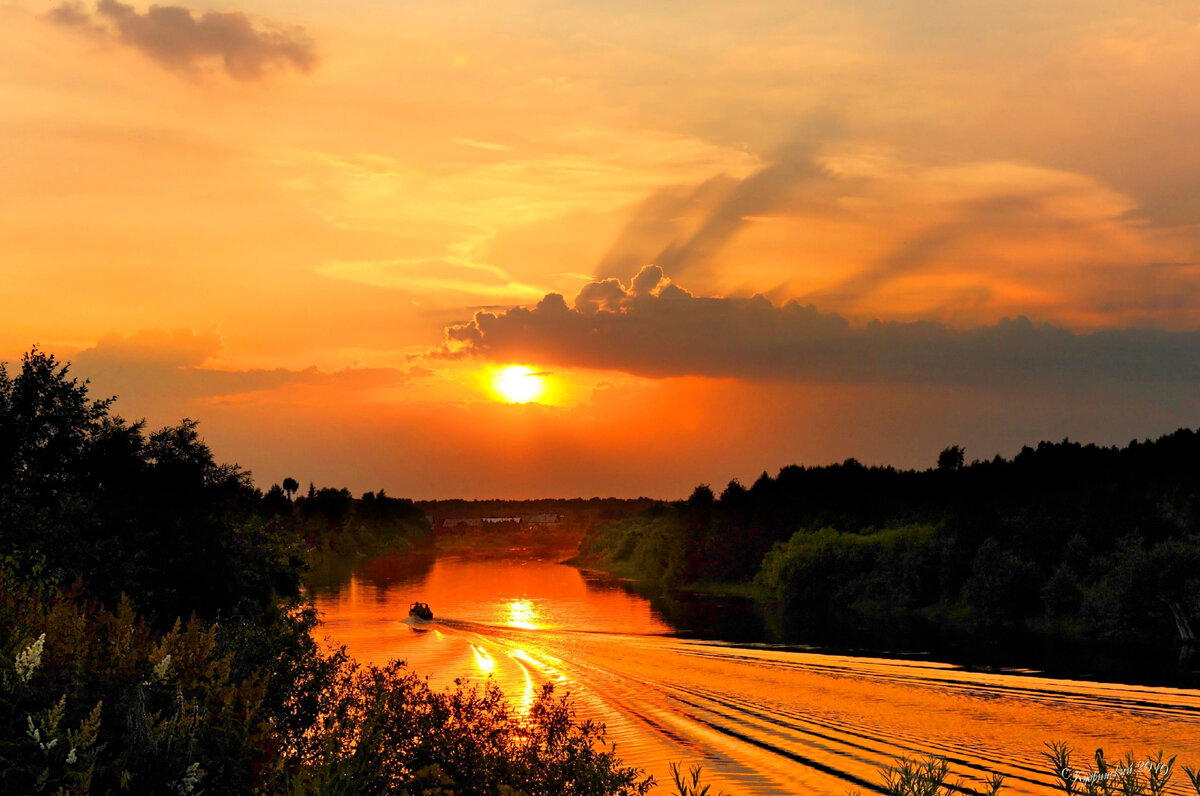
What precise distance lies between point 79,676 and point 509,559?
172 metres

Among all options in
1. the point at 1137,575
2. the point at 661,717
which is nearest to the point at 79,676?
the point at 661,717

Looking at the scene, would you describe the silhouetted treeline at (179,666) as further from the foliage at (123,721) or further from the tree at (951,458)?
the tree at (951,458)

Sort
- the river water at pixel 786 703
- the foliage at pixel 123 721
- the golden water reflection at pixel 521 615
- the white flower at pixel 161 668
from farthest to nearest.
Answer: the golden water reflection at pixel 521 615, the river water at pixel 786 703, the white flower at pixel 161 668, the foliage at pixel 123 721

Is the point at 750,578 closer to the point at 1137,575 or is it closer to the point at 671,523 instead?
the point at 671,523

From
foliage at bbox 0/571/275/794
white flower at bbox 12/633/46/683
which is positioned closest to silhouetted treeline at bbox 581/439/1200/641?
foliage at bbox 0/571/275/794

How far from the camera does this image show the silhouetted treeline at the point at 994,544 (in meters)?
69.1

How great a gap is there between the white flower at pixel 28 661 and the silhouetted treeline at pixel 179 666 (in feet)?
0.10

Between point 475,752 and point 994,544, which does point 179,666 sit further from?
point 994,544

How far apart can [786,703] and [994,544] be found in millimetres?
43463

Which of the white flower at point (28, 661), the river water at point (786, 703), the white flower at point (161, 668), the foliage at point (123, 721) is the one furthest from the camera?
the river water at point (786, 703)

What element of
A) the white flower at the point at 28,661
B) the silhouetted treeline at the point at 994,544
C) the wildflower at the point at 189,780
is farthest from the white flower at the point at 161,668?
the silhouetted treeline at the point at 994,544

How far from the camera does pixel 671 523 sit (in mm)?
143250

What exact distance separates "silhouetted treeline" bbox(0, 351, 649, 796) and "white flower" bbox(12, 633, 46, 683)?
3cm

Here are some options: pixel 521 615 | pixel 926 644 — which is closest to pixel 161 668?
pixel 926 644
